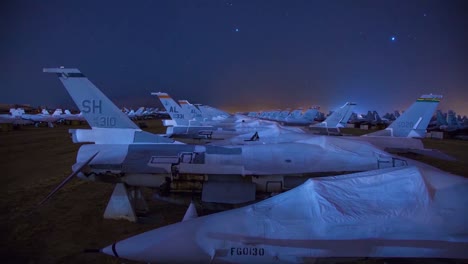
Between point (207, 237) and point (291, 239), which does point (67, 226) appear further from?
point (291, 239)

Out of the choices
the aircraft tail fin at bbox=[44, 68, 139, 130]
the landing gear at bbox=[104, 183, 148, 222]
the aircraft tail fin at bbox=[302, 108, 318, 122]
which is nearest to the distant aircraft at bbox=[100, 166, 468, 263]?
the landing gear at bbox=[104, 183, 148, 222]

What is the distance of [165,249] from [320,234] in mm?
1504

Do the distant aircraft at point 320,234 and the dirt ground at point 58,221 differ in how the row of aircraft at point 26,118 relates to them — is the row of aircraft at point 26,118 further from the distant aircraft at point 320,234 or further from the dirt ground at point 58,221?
the distant aircraft at point 320,234

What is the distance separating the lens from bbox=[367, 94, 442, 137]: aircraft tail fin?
1242 cm

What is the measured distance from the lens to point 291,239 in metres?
2.53

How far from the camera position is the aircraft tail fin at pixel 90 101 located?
6.41 meters

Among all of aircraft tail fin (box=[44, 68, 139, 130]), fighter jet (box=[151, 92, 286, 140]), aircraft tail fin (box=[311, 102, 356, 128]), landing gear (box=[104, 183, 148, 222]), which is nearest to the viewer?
landing gear (box=[104, 183, 148, 222])

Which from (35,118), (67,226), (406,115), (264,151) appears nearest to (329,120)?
(406,115)

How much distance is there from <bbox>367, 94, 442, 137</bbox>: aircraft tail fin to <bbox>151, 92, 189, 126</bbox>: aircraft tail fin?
50.6ft

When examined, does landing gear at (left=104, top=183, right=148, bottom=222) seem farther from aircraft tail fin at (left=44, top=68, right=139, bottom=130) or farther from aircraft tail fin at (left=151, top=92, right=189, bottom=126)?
aircraft tail fin at (left=151, top=92, right=189, bottom=126)

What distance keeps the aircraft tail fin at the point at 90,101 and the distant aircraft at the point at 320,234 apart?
470 cm

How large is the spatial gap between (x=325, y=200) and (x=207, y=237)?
1.24 metres

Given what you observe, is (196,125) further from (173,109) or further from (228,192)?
(228,192)

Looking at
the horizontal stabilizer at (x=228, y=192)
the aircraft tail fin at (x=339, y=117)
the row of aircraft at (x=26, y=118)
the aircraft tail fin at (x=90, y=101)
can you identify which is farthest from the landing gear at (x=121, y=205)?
the row of aircraft at (x=26, y=118)
